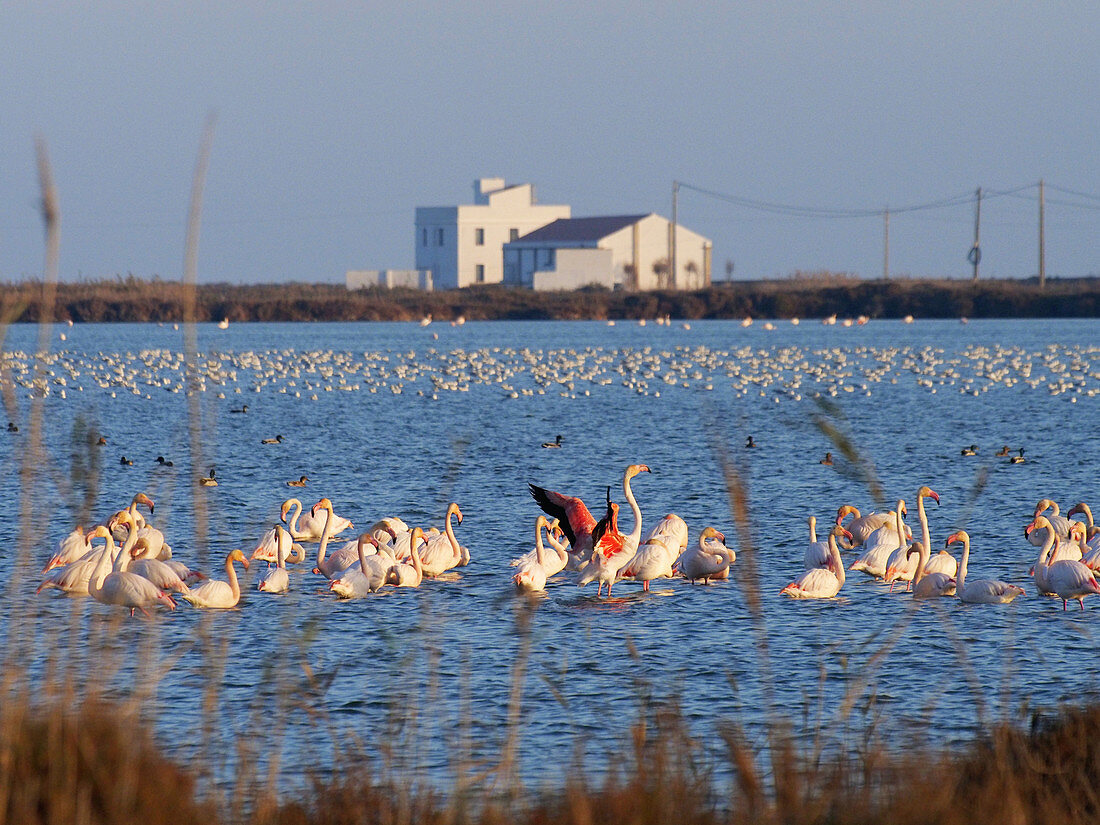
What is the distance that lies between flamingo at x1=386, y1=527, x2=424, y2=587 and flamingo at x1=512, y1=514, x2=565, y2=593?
35.1 inches

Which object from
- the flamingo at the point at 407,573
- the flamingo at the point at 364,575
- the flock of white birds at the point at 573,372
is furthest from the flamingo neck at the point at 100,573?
the flock of white birds at the point at 573,372

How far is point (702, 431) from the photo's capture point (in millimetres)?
29984

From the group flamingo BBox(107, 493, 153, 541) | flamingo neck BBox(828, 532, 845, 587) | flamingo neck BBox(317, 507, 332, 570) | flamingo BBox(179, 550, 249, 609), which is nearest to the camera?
flamingo BBox(179, 550, 249, 609)

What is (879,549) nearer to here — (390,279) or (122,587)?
(122,587)

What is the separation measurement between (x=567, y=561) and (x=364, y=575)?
2.36 meters

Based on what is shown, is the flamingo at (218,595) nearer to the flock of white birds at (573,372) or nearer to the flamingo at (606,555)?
the flamingo at (606,555)

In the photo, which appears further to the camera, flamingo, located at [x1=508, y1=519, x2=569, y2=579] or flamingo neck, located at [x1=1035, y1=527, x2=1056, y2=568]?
flamingo, located at [x1=508, y1=519, x2=569, y2=579]

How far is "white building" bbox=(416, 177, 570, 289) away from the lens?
9844 cm

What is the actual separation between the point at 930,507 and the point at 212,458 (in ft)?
42.4

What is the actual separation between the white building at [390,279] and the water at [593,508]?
4896 centimetres

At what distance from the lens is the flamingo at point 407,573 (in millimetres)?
12609

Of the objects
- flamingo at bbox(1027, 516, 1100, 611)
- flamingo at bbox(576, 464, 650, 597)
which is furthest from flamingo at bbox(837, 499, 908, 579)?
flamingo at bbox(576, 464, 650, 597)

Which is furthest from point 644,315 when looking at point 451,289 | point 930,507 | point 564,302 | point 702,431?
point 930,507

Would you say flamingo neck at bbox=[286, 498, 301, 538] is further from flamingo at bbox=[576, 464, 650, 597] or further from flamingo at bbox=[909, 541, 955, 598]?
flamingo at bbox=[909, 541, 955, 598]
